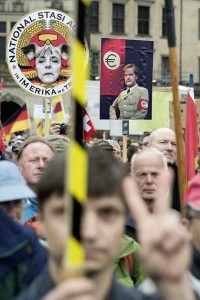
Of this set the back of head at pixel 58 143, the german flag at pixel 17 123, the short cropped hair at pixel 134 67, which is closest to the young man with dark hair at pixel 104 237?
the back of head at pixel 58 143

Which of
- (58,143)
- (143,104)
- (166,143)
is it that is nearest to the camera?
(58,143)

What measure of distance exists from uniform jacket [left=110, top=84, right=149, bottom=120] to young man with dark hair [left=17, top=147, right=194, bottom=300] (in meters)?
8.12

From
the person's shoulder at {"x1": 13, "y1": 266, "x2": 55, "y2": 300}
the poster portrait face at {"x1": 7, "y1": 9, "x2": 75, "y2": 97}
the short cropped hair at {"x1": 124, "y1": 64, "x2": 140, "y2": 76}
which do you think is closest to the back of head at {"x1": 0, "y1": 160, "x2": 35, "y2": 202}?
the person's shoulder at {"x1": 13, "y1": 266, "x2": 55, "y2": 300}

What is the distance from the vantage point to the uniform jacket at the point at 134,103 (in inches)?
422

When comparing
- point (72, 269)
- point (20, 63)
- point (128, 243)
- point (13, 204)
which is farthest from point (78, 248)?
point (20, 63)

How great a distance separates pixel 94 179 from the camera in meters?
2.41

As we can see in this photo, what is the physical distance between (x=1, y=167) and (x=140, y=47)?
746cm

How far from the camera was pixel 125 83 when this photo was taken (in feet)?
36.0

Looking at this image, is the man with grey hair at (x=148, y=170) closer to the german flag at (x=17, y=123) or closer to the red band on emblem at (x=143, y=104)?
the red band on emblem at (x=143, y=104)

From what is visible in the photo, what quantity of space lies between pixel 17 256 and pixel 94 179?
90 cm

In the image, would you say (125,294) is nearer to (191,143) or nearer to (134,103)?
(191,143)

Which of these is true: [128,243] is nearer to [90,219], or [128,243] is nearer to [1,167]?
[1,167]

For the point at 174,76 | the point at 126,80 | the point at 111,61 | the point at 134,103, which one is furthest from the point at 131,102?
the point at 174,76

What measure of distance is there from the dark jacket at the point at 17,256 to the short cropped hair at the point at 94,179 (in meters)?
0.70
